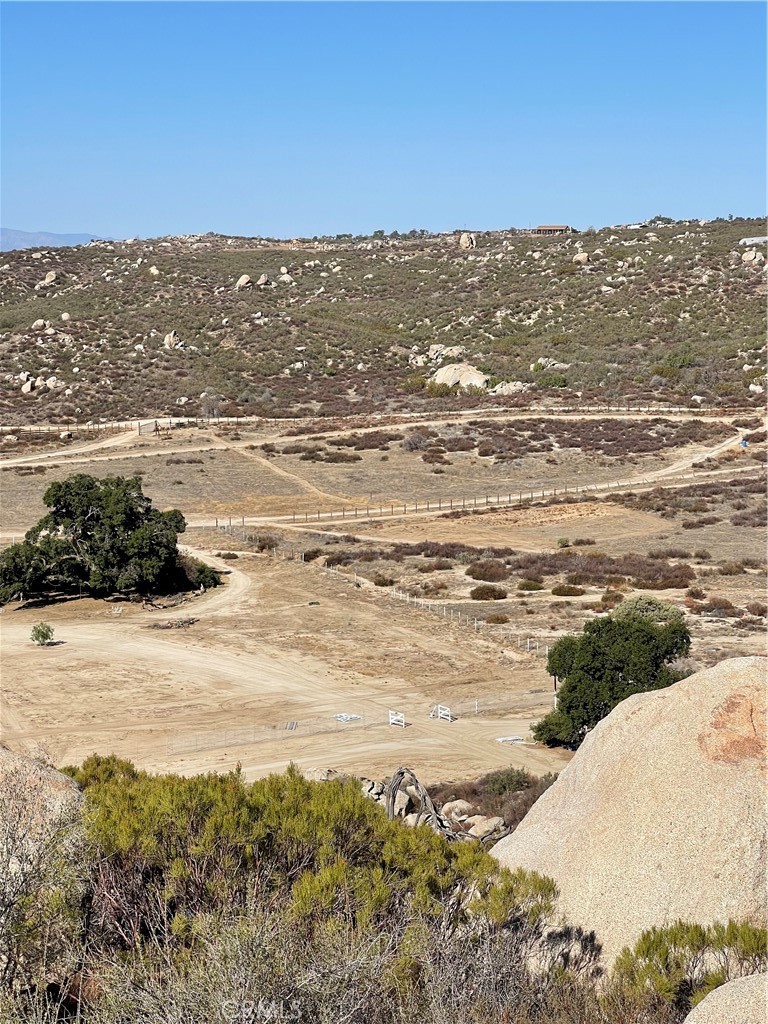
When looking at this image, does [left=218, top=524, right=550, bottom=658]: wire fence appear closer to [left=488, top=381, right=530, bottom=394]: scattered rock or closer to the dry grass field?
the dry grass field

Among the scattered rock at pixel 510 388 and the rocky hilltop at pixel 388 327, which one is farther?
the scattered rock at pixel 510 388

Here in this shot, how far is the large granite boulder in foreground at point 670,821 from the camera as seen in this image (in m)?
10.3

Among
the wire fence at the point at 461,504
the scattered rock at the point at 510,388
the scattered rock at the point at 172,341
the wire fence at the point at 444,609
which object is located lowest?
the wire fence at the point at 444,609

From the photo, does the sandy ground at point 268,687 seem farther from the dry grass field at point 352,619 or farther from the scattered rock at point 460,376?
the scattered rock at point 460,376

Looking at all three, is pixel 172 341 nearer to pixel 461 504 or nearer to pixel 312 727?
pixel 461 504

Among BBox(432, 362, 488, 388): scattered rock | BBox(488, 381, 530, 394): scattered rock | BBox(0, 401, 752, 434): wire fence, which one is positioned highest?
BBox(432, 362, 488, 388): scattered rock

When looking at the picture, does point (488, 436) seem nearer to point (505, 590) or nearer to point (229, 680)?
point (505, 590)

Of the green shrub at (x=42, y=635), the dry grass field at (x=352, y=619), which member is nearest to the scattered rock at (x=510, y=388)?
the dry grass field at (x=352, y=619)

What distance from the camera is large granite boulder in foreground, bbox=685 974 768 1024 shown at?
727 cm

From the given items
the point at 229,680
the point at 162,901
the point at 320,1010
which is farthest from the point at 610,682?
the point at 320,1010

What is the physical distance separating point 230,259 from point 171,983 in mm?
157290

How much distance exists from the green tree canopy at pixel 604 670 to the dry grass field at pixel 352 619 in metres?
0.84

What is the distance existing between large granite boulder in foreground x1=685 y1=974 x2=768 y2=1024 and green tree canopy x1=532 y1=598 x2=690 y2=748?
57.6 ft

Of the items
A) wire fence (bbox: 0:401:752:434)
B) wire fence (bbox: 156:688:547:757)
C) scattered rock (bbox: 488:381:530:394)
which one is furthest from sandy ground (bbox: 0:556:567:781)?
scattered rock (bbox: 488:381:530:394)
